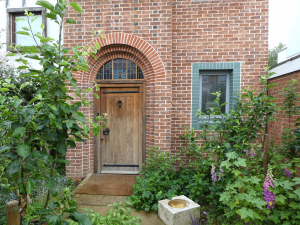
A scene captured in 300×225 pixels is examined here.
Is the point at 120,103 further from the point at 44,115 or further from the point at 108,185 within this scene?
the point at 44,115

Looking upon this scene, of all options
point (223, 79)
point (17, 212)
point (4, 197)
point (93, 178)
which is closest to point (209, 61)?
point (223, 79)

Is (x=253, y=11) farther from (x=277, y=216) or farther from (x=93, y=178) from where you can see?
(x=93, y=178)

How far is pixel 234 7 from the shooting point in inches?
169

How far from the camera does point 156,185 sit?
3283 millimetres

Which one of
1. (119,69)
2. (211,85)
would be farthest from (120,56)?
(211,85)

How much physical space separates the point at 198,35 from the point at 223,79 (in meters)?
1.27

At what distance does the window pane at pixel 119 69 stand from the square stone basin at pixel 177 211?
296cm

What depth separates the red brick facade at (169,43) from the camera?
4.14 m

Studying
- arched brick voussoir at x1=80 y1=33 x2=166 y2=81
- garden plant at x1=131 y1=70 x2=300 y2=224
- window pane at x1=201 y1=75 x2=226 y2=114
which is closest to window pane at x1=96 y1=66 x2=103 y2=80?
arched brick voussoir at x1=80 y1=33 x2=166 y2=81

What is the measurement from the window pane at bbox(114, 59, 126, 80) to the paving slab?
271 cm

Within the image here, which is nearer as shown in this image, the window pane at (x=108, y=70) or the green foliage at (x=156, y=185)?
the green foliage at (x=156, y=185)

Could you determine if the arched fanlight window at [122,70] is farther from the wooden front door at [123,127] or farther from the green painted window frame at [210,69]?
the green painted window frame at [210,69]

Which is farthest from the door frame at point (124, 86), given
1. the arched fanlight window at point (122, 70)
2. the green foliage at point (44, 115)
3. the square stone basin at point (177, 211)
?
the green foliage at point (44, 115)

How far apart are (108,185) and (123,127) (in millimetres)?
1378
